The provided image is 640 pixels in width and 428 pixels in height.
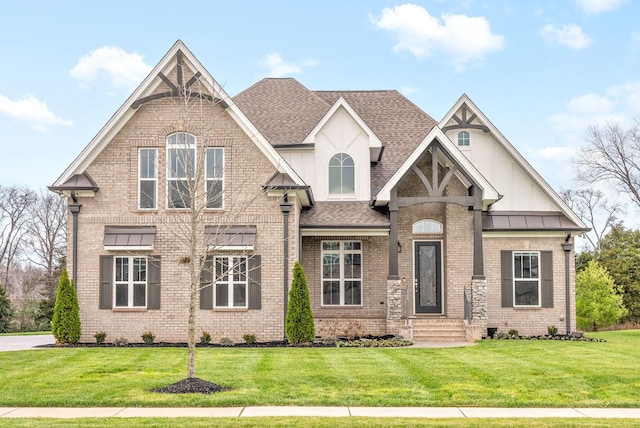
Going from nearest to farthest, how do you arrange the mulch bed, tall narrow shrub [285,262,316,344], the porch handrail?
the mulch bed → tall narrow shrub [285,262,316,344] → the porch handrail

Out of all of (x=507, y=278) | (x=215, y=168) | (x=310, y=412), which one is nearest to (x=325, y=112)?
(x=215, y=168)

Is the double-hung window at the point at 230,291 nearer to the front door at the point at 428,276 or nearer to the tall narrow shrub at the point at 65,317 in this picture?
the tall narrow shrub at the point at 65,317

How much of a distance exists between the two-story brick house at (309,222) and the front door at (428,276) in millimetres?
45

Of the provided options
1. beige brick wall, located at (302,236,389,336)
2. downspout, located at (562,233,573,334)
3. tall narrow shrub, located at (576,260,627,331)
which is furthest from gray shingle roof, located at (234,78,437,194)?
tall narrow shrub, located at (576,260,627,331)

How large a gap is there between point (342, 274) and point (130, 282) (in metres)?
6.54

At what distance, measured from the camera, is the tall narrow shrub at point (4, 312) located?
104 ft

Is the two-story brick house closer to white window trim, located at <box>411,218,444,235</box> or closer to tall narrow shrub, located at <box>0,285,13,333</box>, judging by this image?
white window trim, located at <box>411,218,444,235</box>

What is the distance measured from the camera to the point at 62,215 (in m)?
49.2

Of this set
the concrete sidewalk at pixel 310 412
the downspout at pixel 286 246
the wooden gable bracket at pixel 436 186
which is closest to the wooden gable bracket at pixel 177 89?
the downspout at pixel 286 246

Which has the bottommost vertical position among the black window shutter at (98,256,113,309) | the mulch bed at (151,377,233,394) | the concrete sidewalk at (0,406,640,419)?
the concrete sidewalk at (0,406,640,419)

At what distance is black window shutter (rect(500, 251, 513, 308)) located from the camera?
23328mm

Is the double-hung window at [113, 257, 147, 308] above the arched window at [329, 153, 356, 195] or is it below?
below

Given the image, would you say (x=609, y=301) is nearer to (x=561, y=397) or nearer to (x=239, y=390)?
(x=561, y=397)

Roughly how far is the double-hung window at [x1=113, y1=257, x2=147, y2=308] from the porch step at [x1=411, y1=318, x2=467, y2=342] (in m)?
7.65
